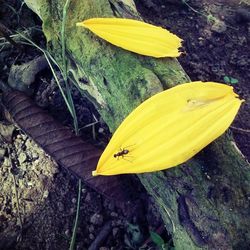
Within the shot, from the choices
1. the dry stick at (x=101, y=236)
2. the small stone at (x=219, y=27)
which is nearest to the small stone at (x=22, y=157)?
the dry stick at (x=101, y=236)

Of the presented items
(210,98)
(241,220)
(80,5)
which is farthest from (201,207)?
(80,5)

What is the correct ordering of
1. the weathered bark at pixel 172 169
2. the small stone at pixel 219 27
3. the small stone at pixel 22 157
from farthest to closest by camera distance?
1. the small stone at pixel 219 27
2. the small stone at pixel 22 157
3. the weathered bark at pixel 172 169

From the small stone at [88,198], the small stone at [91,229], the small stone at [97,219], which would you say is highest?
the small stone at [88,198]

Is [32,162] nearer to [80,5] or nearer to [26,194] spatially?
[26,194]

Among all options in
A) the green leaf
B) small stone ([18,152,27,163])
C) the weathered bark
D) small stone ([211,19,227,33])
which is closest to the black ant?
the weathered bark

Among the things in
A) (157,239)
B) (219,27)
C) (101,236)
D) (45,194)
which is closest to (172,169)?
(157,239)

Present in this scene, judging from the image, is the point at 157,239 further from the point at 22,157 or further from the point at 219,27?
the point at 219,27

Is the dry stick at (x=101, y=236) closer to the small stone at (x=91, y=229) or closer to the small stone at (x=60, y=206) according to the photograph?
the small stone at (x=91, y=229)

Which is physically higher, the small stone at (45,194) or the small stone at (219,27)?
the small stone at (219,27)
